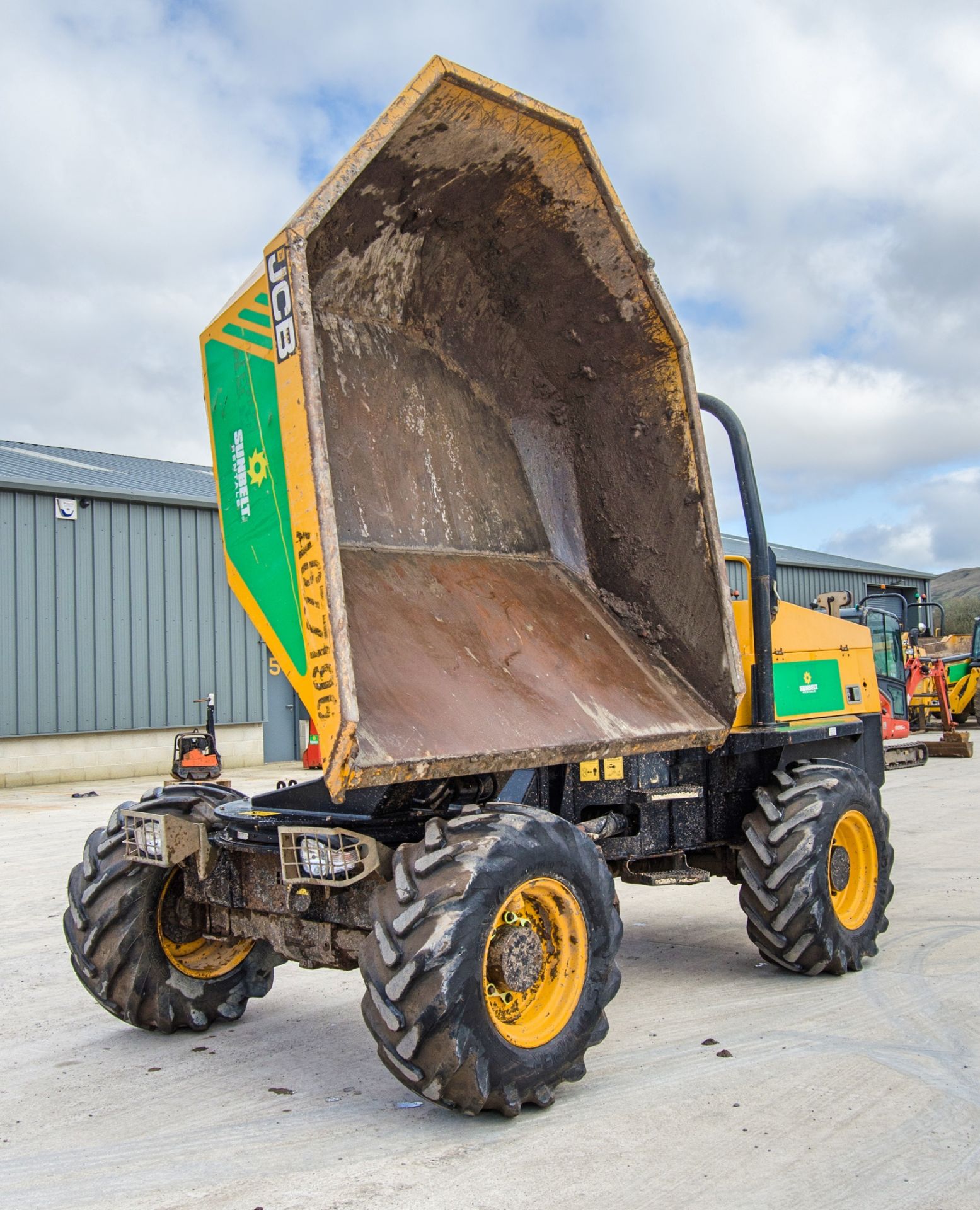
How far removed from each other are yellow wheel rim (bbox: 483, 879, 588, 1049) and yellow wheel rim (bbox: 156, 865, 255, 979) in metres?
1.44

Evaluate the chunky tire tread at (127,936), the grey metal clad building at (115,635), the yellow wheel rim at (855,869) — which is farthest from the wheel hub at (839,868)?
the grey metal clad building at (115,635)

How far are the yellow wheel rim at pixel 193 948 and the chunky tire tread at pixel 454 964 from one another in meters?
1.46

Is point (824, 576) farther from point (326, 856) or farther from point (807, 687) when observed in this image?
point (326, 856)

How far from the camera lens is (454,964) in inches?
139

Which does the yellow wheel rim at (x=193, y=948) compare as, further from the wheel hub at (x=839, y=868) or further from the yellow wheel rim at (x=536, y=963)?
the wheel hub at (x=839, y=868)

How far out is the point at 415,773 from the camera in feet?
12.5

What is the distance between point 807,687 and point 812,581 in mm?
27165

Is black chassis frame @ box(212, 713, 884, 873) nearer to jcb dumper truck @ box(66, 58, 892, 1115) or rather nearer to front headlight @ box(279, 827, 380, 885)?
jcb dumper truck @ box(66, 58, 892, 1115)

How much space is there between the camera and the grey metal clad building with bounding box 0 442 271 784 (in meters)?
16.9

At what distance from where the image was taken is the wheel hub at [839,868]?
5734mm

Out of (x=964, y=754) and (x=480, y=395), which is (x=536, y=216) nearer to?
(x=480, y=395)

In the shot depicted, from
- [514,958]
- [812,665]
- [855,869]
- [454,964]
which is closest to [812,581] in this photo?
[812,665]

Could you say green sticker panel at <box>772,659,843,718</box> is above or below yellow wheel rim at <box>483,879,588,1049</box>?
above

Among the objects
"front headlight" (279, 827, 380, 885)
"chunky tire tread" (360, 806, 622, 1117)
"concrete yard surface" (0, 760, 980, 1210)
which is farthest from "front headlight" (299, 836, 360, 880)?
"concrete yard surface" (0, 760, 980, 1210)
